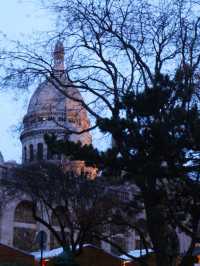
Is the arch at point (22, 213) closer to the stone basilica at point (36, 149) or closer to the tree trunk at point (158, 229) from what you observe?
the stone basilica at point (36, 149)

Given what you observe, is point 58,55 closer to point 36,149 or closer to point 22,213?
point 36,149

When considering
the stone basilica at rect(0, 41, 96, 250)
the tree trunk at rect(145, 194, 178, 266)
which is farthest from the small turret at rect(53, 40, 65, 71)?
the tree trunk at rect(145, 194, 178, 266)

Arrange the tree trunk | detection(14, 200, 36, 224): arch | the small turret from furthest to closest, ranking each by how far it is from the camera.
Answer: detection(14, 200, 36, 224): arch < the small turret < the tree trunk

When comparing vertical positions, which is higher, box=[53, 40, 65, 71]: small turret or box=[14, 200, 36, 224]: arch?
box=[53, 40, 65, 71]: small turret

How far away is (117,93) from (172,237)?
18.8 ft

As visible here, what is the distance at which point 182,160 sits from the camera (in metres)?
21.8

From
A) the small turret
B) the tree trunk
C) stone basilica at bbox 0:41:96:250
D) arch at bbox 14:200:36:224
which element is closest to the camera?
the tree trunk

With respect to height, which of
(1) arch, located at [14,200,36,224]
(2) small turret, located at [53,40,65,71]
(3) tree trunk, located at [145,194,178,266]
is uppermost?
(2) small turret, located at [53,40,65,71]

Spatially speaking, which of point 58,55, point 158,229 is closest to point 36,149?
point 58,55

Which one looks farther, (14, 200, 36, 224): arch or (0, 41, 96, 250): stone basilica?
(14, 200, 36, 224): arch

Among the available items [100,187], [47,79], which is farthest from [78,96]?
[100,187]

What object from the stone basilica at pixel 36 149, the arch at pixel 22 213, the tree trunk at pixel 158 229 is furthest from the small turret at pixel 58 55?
the arch at pixel 22 213

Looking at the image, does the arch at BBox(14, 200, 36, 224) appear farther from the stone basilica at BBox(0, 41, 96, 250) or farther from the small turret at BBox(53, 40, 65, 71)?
the small turret at BBox(53, 40, 65, 71)

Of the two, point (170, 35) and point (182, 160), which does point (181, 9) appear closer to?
point (170, 35)
